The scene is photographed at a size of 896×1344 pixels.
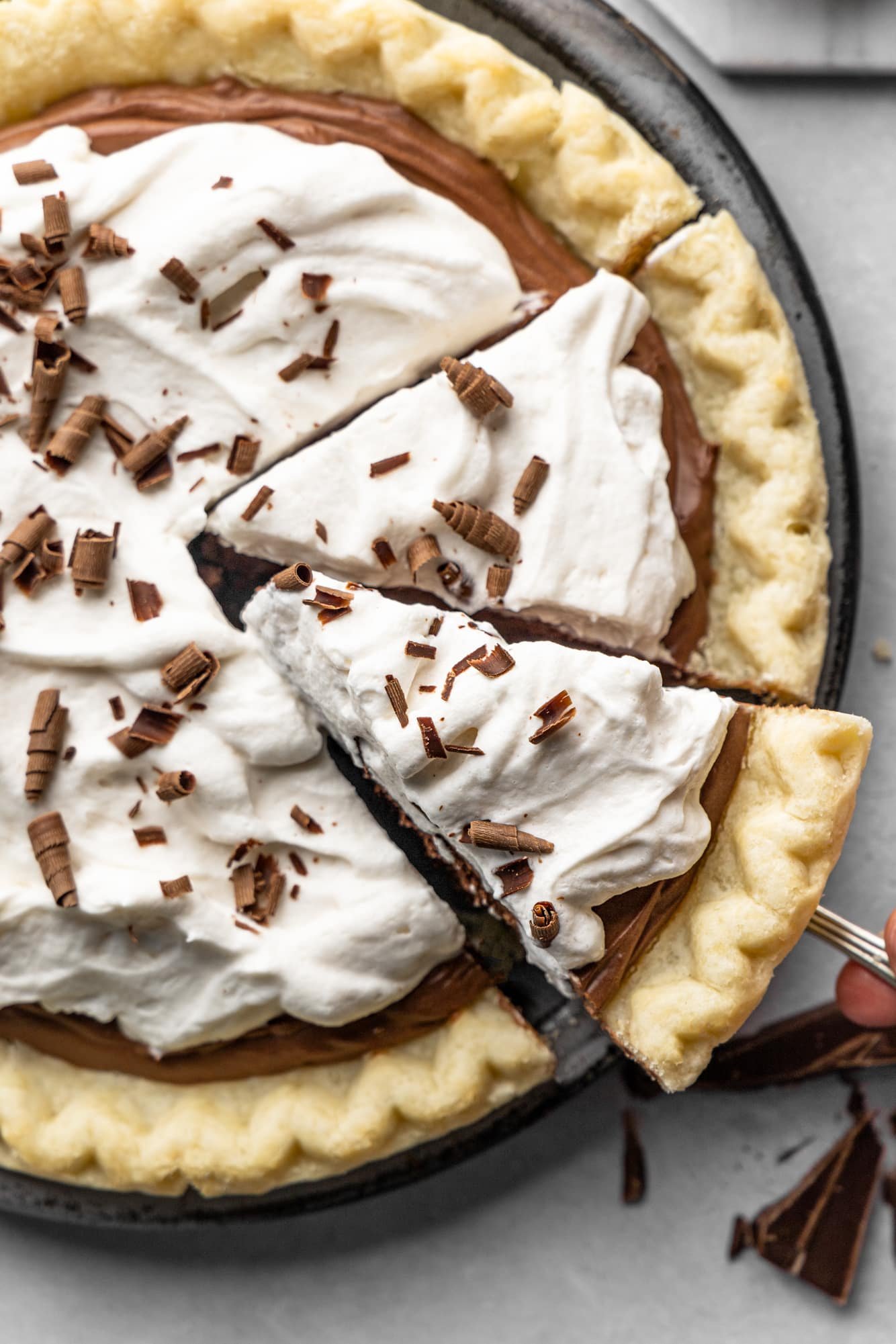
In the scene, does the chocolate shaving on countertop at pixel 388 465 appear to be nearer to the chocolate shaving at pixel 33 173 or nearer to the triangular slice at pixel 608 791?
the triangular slice at pixel 608 791

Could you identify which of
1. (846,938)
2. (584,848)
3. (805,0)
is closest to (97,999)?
(584,848)

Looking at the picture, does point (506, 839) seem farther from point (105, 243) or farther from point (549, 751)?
point (105, 243)

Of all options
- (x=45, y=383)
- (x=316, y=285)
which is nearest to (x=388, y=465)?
(x=316, y=285)

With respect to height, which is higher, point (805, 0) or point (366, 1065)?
point (805, 0)

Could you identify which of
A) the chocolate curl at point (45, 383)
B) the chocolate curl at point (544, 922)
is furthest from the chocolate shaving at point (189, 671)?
the chocolate curl at point (544, 922)

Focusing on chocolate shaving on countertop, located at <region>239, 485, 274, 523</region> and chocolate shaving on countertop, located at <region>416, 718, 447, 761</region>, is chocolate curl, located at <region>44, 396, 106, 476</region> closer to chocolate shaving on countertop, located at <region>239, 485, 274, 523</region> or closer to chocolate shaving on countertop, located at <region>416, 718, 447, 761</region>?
chocolate shaving on countertop, located at <region>239, 485, 274, 523</region>

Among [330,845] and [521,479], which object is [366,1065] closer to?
[330,845]
